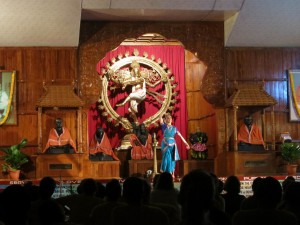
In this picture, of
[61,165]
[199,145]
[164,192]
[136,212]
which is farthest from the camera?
[199,145]

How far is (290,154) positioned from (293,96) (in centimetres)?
165

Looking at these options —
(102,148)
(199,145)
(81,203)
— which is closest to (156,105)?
(199,145)

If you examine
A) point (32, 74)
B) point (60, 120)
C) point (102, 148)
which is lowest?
point (102, 148)

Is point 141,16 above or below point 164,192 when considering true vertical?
above

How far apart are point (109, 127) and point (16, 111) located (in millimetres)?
2603

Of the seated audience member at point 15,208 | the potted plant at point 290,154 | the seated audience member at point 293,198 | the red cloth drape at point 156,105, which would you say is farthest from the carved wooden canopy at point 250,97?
the seated audience member at point 15,208

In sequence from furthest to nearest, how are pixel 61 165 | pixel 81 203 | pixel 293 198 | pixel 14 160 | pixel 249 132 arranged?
pixel 249 132, pixel 61 165, pixel 14 160, pixel 81 203, pixel 293 198

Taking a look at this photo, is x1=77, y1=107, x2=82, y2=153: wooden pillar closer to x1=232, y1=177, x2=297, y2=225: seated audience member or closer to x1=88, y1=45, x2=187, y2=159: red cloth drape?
x1=88, y1=45, x2=187, y2=159: red cloth drape

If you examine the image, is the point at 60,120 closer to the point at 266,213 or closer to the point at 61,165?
the point at 61,165

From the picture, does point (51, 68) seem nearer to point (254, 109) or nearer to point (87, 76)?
point (87, 76)

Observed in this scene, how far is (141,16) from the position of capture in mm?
13102

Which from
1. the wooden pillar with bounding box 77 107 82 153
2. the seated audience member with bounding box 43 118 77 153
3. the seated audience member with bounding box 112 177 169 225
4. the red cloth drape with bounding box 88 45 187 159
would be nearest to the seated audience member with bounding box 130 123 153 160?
the red cloth drape with bounding box 88 45 187 159

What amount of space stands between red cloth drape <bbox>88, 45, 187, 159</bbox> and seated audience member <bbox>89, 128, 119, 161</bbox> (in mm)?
1088

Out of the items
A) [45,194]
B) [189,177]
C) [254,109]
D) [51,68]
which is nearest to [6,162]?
[51,68]
